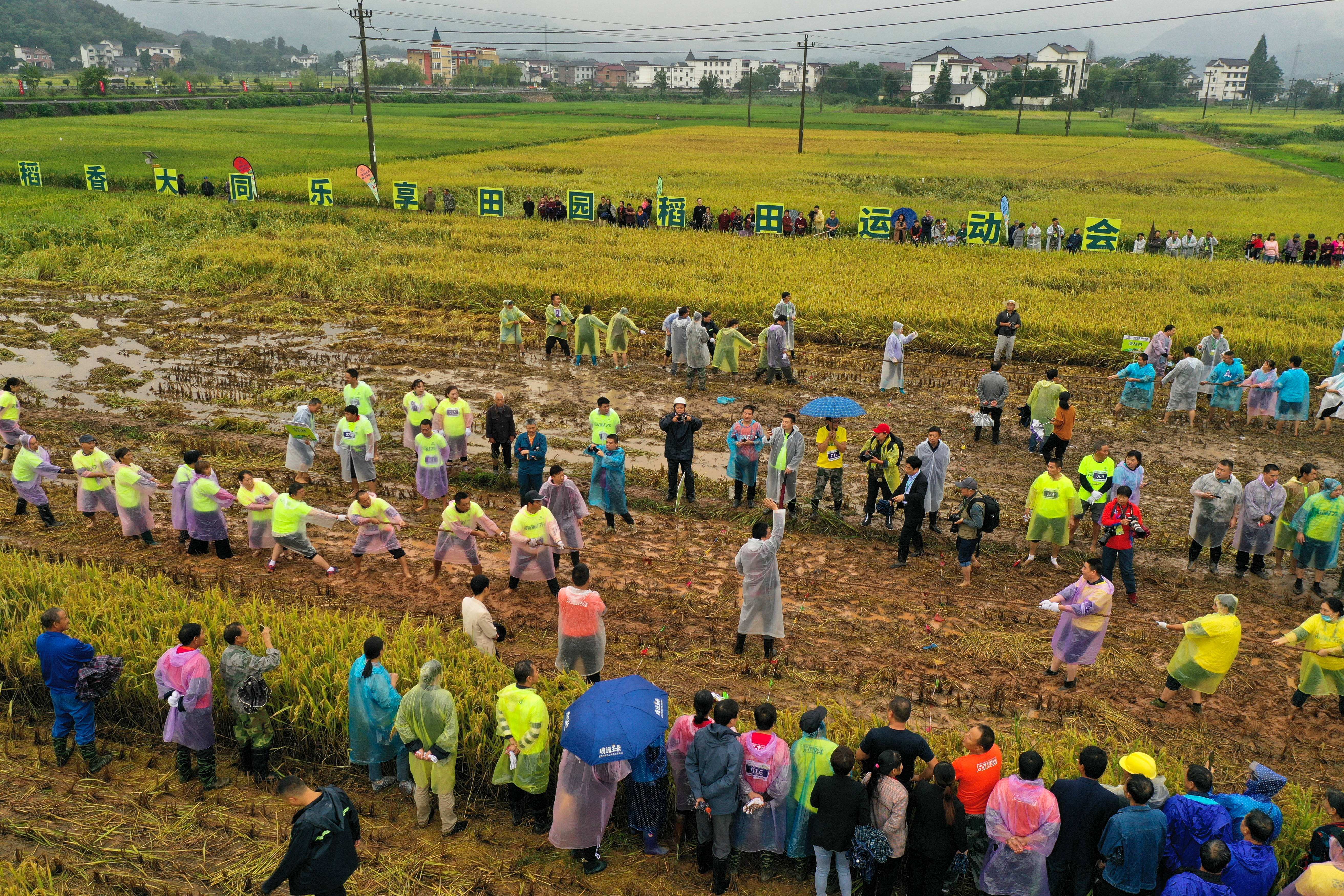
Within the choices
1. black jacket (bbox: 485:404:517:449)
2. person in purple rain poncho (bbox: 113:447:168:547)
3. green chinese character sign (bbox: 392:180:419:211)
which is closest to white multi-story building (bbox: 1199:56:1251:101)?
green chinese character sign (bbox: 392:180:419:211)

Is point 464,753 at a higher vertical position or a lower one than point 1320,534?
lower

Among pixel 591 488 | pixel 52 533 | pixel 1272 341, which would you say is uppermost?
pixel 1272 341

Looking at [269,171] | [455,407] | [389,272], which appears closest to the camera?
[455,407]

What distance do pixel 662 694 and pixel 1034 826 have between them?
8.92 feet

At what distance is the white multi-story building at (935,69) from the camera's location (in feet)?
548

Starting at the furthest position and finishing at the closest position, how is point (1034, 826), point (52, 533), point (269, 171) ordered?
point (269, 171) → point (52, 533) → point (1034, 826)

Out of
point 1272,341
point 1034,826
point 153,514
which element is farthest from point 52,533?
point 1272,341

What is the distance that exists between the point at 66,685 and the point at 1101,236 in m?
30.9

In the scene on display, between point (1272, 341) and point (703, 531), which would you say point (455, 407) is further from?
point (1272, 341)

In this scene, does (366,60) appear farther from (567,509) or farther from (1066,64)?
(1066,64)

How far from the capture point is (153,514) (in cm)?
1289

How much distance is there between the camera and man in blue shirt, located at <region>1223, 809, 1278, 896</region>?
5684 mm

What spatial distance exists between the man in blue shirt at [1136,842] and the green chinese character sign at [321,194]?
3726 cm

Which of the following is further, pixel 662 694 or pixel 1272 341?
pixel 1272 341
